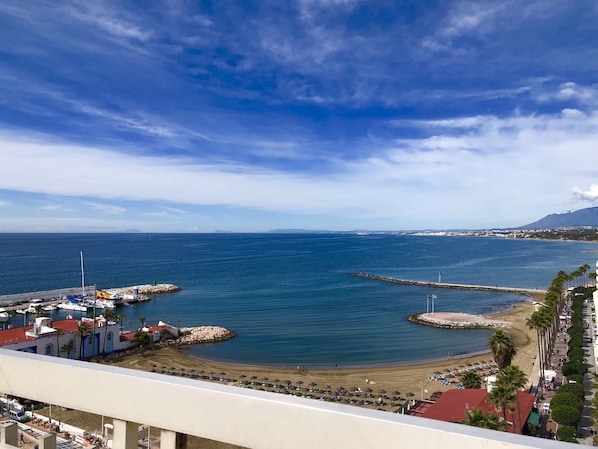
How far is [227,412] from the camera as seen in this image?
155 cm

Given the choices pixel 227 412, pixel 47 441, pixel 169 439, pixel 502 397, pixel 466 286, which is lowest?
pixel 466 286

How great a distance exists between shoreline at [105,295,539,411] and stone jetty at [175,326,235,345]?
1.61 metres

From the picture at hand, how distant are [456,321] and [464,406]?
27.5m

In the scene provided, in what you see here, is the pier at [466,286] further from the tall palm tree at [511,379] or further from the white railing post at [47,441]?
the white railing post at [47,441]

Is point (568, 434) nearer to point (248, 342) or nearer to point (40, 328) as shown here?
point (248, 342)

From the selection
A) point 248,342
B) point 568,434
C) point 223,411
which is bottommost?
point 248,342

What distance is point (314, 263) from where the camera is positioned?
9775cm

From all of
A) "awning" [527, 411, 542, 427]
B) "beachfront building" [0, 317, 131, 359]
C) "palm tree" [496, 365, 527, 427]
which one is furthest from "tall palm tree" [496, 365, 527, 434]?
"beachfront building" [0, 317, 131, 359]

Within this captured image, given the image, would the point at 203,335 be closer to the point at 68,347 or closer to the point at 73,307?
the point at 68,347

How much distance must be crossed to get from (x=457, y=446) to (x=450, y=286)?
66.6 m

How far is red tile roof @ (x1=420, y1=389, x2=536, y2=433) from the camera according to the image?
14983 millimetres

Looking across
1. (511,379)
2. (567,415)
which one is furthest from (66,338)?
(567,415)

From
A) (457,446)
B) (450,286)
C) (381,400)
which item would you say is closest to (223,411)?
(457,446)

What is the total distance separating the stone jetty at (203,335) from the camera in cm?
3407
